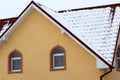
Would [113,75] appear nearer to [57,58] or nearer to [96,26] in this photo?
[96,26]

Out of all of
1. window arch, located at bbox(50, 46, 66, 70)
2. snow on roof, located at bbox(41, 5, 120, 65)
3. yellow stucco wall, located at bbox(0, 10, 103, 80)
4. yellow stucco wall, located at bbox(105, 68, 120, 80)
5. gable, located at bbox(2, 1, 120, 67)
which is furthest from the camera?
window arch, located at bbox(50, 46, 66, 70)

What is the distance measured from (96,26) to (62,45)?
2291 mm

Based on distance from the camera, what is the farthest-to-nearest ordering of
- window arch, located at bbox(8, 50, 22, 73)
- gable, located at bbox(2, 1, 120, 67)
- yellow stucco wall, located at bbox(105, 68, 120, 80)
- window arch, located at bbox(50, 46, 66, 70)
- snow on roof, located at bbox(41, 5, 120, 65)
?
window arch, located at bbox(8, 50, 22, 73)
window arch, located at bbox(50, 46, 66, 70)
yellow stucco wall, located at bbox(105, 68, 120, 80)
snow on roof, located at bbox(41, 5, 120, 65)
gable, located at bbox(2, 1, 120, 67)

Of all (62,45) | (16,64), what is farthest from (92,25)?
(16,64)

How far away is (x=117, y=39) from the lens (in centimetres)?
2495

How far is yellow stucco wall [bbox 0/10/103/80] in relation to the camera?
80.9ft

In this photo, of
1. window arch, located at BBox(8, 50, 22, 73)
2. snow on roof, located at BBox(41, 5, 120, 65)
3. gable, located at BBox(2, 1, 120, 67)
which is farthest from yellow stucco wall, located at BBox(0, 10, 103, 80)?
snow on roof, located at BBox(41, 5, 120, 65)

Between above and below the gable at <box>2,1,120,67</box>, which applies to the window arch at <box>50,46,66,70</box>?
below

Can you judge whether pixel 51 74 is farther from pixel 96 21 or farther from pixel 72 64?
pixel 96 21

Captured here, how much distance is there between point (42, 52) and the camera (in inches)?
1027

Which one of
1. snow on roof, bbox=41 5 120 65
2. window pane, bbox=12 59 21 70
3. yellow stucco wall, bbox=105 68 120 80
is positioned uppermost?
snow on roof, bbox=41 5 120 65

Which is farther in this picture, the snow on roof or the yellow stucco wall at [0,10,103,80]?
the yellow stucco wall at [0,10,103,80]

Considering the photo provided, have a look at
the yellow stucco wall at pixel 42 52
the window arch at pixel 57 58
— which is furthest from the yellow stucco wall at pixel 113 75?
the window arch at pixel 57 58

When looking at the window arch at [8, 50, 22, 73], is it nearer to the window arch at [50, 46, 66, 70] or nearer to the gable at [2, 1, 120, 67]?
the gable at [2, 1, 120, 67]
